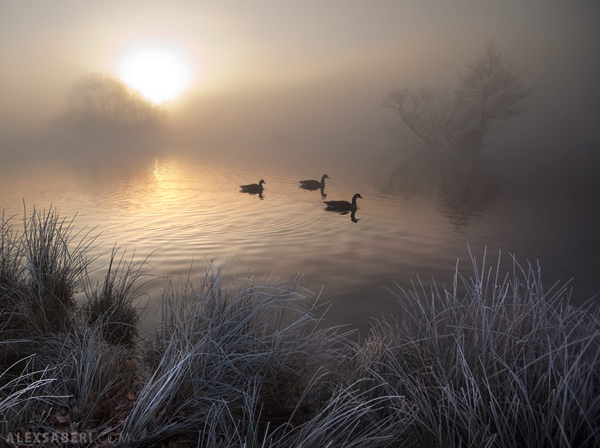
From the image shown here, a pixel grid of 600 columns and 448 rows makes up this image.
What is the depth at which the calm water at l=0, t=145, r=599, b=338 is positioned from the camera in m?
4.71

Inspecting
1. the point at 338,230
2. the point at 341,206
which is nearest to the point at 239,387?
the point at 338,230

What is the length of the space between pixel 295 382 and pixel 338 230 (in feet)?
17.0

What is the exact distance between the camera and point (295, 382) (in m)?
2.08

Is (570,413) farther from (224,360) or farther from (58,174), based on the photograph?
(58,174)

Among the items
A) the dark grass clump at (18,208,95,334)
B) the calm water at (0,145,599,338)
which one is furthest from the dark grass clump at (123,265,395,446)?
the calm water at (0,145,599,338)

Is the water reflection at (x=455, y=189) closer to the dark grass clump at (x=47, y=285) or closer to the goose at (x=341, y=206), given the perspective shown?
the goose at (x=341, y=206)

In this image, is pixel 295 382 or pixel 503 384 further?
pixel 295 382

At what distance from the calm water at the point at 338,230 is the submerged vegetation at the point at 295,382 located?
3.82 ft

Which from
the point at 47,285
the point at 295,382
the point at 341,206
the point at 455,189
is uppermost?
the point at 455,189

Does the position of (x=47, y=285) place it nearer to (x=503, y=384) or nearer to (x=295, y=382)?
(x=295, y=382)

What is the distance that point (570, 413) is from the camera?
1.43m

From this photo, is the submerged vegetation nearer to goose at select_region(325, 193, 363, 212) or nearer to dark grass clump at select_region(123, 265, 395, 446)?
dark grass clump at select_region(123, 265, 395, 446)

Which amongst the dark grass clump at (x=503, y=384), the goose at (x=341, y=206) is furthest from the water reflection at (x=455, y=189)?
the dark grass clump at (x=503, y=384)

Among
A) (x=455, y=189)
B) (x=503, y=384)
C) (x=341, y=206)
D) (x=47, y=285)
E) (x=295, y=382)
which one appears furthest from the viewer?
(x=455, y=189)
